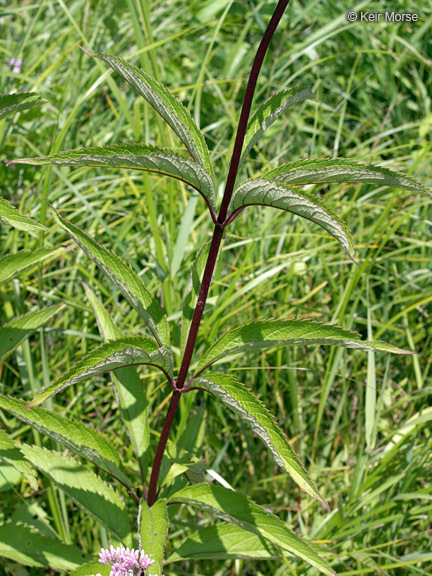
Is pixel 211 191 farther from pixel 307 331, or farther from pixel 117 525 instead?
pixel 117 525

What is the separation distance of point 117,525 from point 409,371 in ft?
4.10

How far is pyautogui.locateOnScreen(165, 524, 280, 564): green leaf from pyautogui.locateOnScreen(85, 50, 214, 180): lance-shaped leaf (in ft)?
2.43

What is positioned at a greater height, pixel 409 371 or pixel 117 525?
pixel 409 371

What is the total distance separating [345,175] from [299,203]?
0.10m

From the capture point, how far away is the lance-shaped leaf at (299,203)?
894 mm

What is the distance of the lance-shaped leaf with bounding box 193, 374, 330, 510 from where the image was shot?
94 cm

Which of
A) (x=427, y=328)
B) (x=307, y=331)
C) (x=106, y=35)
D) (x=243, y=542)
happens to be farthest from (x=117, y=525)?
(x=106, y=35)

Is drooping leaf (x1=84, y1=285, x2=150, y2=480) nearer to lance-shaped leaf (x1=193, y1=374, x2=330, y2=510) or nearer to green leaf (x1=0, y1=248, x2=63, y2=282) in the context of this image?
green leaf (x1=0, y1=248, x2=63, y2=282)

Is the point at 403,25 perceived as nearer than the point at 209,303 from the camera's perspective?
No

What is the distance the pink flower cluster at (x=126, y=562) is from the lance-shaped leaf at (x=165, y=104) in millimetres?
676

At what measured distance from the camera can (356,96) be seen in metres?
3.10

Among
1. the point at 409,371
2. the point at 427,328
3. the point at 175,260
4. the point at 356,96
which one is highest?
the point at 356,96

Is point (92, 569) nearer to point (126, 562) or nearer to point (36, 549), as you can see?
point (126, 562)

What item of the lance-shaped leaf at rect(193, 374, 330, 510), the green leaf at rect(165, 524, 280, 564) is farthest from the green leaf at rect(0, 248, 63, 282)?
the green leaf at rect(165, 524, 280, 564)
